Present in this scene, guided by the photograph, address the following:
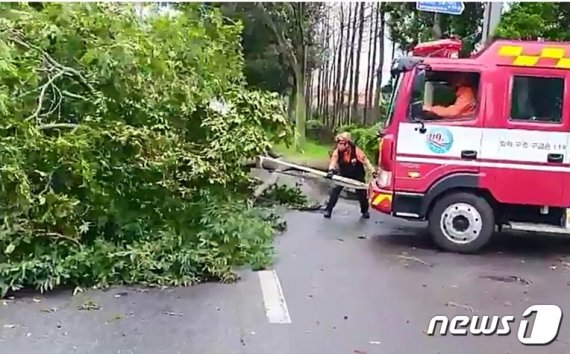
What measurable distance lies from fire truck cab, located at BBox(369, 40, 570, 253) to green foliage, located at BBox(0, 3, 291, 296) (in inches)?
58.7

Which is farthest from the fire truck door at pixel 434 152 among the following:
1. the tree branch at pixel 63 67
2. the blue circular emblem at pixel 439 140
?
the tree branch at pixel 63 67

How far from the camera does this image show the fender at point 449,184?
8.98 metres

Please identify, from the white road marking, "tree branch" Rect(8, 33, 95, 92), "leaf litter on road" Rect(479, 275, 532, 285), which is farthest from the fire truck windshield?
"tree branch" Rect(8, 33, 95, 92)

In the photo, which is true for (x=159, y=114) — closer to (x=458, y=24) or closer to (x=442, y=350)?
(x=442, y=350)

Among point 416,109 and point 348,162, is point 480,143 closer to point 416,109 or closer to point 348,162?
point 416,109

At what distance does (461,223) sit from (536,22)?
406 cm

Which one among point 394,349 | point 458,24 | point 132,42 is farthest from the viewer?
point 458,24

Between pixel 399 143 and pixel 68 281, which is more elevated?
pixel 399 143

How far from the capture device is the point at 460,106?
896 cm

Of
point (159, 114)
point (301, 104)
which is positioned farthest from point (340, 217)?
point (301, 104)

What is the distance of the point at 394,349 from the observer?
578 cm

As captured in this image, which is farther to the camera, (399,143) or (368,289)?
(399,143)

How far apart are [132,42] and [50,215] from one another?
1.93 metres

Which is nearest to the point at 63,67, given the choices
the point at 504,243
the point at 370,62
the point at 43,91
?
the point at 43,91
